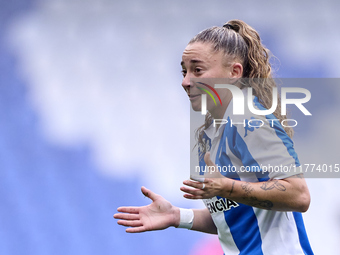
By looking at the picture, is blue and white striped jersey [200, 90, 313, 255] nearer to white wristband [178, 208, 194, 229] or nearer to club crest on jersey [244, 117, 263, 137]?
club crest on jersey [244, 117, 263, 137]

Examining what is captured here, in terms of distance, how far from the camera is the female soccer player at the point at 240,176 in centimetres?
187

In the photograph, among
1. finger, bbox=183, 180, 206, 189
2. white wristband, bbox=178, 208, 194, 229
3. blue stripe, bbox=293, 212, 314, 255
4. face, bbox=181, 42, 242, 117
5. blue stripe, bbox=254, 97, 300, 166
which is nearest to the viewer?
finger, bbox=183, 180, 206, 189

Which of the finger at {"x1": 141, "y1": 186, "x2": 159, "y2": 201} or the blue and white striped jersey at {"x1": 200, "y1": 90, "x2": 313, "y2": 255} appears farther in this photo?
the finger at {"x1": 141, "y1": 186, "x2": 159, "y2": 201}

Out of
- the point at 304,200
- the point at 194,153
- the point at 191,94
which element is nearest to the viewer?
the point at 304,200

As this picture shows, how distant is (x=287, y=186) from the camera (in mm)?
1859

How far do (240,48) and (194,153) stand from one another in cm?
76

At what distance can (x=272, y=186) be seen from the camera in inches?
74.3

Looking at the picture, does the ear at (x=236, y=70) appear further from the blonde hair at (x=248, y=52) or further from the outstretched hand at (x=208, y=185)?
the outstretched hand at (x=208, y=185)

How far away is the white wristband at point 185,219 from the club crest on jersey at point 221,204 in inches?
12.3

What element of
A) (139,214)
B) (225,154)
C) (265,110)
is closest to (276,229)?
(225,154)

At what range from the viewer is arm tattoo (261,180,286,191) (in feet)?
6.11

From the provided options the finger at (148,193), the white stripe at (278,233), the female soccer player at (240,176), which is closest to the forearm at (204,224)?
the female soccer player at (240,176)

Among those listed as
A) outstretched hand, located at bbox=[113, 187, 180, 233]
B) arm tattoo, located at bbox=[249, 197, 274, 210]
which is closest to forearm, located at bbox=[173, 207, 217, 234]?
outstretched hand, located at bbox=[113, 187, 180, 233]

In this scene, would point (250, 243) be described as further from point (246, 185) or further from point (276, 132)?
point (276, 132)
